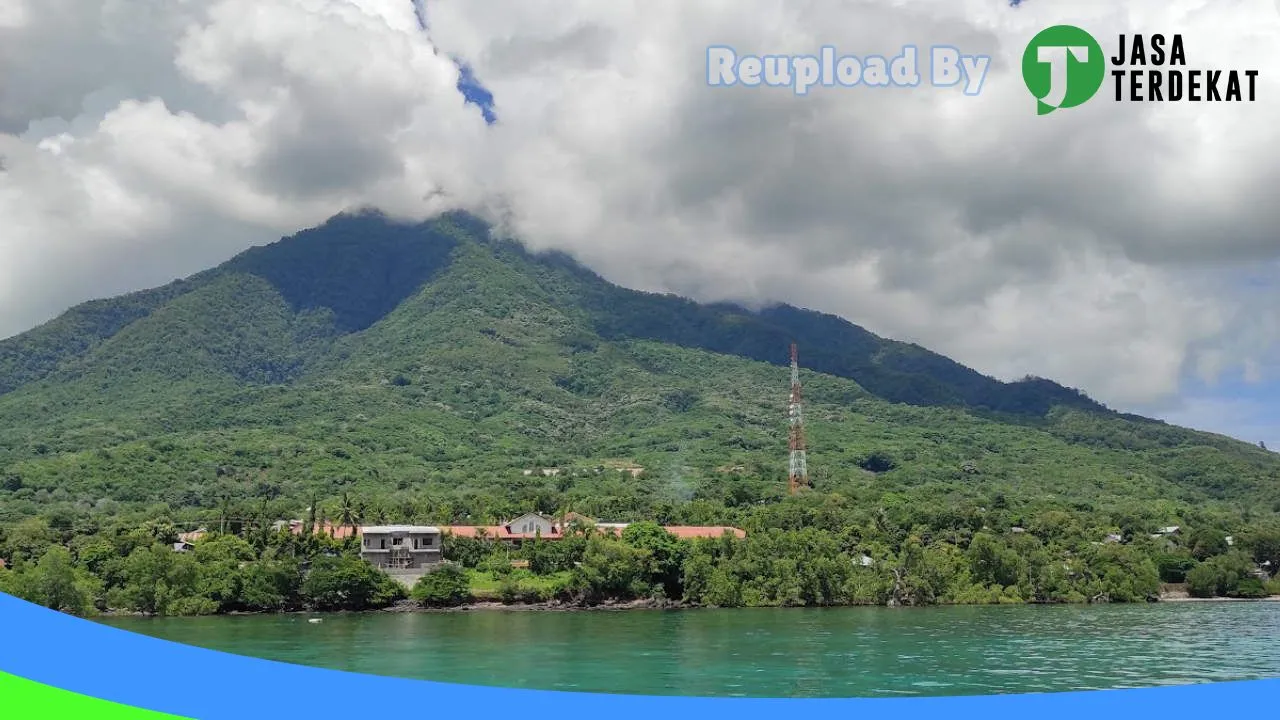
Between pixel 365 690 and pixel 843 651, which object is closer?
pixel 365 690

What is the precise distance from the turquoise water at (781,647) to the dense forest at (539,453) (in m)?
2.02

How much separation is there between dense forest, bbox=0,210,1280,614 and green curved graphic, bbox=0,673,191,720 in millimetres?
18041

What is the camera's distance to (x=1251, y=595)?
91.7 ft

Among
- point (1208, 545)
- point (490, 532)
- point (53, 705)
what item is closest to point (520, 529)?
point (490, 532)

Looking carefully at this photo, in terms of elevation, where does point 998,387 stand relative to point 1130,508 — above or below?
above

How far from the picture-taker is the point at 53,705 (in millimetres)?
3906

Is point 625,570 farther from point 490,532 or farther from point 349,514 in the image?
point 349,514

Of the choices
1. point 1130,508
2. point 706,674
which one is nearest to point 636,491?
point 1130,508

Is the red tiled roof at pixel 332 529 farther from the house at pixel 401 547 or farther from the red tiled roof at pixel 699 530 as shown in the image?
the red tiled roof at pixel 699 530

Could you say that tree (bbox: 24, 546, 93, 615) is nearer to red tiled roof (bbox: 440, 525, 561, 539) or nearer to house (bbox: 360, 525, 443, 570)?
house (bbox: 360, 525, 443, 570)

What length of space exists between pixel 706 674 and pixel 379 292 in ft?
270

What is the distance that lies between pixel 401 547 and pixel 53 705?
23.5 m


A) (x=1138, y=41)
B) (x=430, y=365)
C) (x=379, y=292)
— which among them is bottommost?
(x=1138, y=41)

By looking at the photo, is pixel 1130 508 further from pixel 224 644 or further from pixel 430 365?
pixel 430 365
